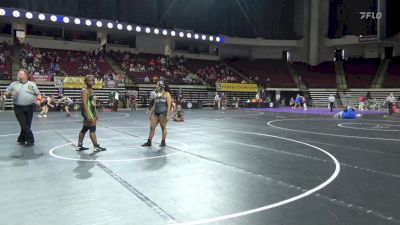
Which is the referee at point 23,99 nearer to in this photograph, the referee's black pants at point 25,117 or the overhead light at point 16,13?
the referee's black pants at point 25,117

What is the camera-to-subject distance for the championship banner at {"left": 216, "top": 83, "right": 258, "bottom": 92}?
40.7m

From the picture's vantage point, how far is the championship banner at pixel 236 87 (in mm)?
40688

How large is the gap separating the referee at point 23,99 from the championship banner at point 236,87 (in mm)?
30721

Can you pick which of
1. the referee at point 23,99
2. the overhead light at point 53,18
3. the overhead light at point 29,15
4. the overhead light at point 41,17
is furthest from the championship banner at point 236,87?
the referee at point 23,99

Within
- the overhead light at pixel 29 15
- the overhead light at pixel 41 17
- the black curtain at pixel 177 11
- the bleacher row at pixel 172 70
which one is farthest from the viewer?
the black curtain at pixel 177 11

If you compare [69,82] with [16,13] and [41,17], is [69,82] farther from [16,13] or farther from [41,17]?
[16,13]

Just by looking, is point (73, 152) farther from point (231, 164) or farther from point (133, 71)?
point (133, 71)

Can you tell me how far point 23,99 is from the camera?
10359 millimetres

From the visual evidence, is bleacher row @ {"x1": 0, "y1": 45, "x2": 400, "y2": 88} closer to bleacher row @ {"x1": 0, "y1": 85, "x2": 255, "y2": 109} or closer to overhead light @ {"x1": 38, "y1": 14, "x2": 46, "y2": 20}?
bleacher row @ {"x1": 0, "y1": 85, "x2": 255, "y2": 109}

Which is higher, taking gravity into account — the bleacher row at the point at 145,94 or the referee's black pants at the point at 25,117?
the bleacher row at the point at 145,94

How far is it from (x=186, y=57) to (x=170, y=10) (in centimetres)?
658

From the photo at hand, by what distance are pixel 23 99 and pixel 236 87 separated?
32.6 meters

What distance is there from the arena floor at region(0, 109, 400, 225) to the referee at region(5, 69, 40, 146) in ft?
1.98

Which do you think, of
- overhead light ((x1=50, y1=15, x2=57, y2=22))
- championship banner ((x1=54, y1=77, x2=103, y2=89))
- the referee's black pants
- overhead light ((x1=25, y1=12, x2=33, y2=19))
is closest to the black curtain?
overhead light ((x1=25, y1=12, x2=33, y2=19))
